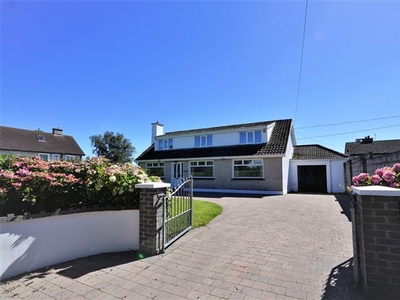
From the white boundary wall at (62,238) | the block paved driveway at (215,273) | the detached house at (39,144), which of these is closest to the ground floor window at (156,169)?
the detached house at (39,144)

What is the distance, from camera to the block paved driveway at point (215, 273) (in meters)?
2.92

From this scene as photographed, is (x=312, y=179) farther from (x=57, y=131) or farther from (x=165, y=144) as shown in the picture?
(x=57, y=131)

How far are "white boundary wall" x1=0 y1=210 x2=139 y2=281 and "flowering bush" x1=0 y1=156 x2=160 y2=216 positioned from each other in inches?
11.1

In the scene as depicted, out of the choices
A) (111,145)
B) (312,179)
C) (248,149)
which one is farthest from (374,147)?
(111,145)

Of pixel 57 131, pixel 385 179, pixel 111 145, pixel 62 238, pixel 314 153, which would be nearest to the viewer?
pixel 385 179

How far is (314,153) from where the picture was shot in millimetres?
18844

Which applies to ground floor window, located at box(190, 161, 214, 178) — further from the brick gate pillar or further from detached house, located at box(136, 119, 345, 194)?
the brick gate pillar

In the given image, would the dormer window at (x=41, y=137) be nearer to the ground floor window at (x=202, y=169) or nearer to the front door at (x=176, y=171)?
the front door at (x=176, y=171)

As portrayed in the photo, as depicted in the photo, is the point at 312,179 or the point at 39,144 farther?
the point at 39,144

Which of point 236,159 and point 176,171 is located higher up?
point 236,159

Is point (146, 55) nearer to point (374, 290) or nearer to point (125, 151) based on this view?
point (374, 290)

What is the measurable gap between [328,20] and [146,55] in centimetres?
709

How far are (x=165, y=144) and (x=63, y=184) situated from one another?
60.9 ft

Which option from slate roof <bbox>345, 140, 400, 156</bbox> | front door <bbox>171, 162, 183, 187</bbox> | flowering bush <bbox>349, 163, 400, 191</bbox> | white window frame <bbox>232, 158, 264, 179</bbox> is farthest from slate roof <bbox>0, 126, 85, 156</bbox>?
slate roof <bbox>345, 140, 400, 156</bbox>
